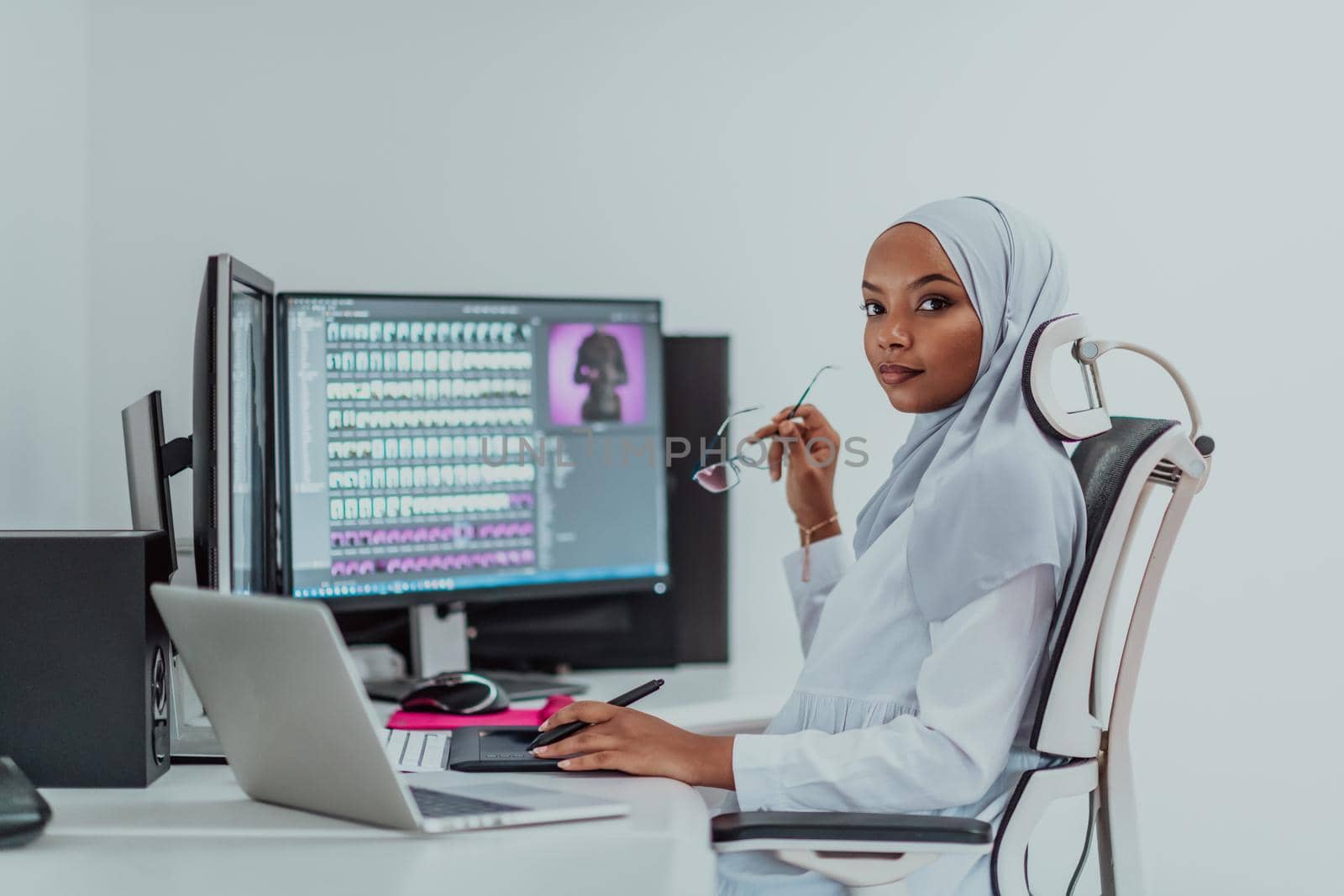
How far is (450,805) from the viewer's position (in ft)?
3.20

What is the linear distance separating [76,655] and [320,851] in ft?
1.19

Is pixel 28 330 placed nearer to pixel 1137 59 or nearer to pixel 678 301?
pixel 678 301

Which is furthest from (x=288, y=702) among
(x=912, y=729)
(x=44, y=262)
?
(x=44, y=262)

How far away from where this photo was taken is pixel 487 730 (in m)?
1.31

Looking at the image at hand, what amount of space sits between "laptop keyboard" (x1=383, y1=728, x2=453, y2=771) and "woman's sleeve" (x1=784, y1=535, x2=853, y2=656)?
0.47 metres

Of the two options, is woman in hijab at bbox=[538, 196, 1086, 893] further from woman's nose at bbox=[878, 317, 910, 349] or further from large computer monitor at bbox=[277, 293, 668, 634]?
large computer monitor at bbox=[277, 293, 668, 634]

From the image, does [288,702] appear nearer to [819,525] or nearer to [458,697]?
[458,697]

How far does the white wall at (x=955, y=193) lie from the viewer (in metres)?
2.00

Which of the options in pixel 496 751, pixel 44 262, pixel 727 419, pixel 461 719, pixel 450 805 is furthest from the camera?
pixel 727 419

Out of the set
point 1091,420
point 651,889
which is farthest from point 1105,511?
point 651,889

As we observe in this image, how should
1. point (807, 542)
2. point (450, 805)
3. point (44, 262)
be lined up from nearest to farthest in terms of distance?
point (450, 805)
point (807, 542)
point (44, 262)

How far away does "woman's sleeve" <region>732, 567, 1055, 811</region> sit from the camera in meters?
1.06

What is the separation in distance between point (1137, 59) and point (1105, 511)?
1.34 meters

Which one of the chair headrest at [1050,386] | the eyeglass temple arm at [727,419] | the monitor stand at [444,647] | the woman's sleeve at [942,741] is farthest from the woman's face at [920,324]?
the monitor stand at [444,647]
